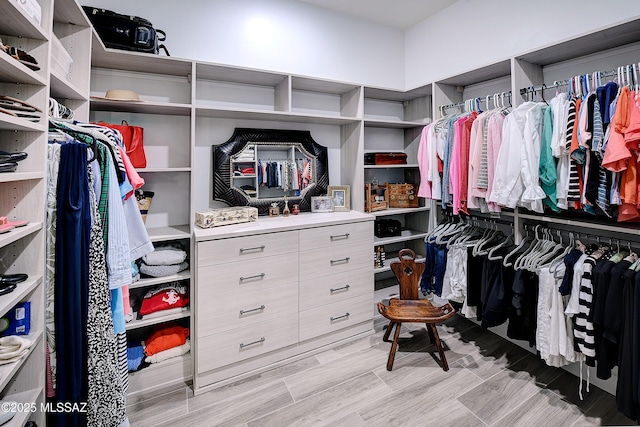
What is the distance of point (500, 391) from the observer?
76.3 inches

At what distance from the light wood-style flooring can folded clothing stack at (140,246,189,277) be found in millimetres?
742

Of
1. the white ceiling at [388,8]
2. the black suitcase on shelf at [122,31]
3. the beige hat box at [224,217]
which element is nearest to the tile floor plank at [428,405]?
the beige hat box at [224,217]

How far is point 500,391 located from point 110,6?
11.6 ft

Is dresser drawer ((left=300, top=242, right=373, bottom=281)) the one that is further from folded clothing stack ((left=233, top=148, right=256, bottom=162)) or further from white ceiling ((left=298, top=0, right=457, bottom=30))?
white ceiling ((left=298, top=0, right=457, bottom=30))

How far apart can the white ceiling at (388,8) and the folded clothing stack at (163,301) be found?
267 cm

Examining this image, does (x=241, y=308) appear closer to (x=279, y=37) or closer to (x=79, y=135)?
(x=79, y=135)

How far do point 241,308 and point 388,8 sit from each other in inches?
117

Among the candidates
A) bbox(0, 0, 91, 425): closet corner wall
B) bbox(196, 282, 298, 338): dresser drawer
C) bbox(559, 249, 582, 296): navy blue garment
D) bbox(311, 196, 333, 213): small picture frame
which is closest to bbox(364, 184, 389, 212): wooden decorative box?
bbox(311, 196, 333, 213): small picture frame

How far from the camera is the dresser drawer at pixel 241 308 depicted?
1954 millimetres

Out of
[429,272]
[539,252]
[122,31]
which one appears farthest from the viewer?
[429,272]

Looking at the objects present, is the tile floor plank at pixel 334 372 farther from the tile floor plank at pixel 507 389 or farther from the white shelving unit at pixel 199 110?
the white shelving unit at pixel 199 110

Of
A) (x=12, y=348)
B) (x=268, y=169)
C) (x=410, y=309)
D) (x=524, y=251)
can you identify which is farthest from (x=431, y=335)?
(x=12, y=348)

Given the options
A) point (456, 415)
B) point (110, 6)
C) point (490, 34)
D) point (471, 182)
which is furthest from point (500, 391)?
point (110, 6)

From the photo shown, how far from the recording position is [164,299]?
2.08 meters
